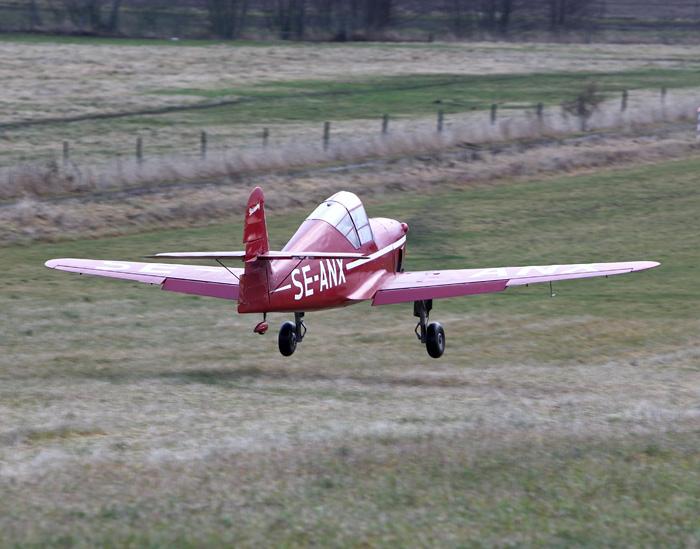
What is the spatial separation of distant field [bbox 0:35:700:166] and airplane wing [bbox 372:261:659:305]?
20.3 m

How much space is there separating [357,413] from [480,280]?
4352 mm

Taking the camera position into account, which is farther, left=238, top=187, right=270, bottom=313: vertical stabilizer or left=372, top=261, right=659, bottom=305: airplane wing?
left=372, top=261, right=659, bottom=305: airplane wing

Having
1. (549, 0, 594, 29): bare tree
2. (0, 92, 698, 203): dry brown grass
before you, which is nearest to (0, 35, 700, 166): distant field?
(0, 92, 698, 203): dry brown grass

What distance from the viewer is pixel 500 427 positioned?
13.0m

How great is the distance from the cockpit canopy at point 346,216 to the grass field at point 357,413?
1.91m

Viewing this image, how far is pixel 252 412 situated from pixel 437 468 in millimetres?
3489

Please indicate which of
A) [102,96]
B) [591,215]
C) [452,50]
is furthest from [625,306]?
[452,50]

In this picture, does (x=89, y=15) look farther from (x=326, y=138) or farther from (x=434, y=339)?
(x=434, y=339)

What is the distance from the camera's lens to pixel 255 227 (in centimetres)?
1488

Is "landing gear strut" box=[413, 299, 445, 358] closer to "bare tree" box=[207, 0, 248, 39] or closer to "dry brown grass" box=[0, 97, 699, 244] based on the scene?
"dry brown grass" box=[0, 97, 699, 244]

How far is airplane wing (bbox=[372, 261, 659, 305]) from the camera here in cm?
1759

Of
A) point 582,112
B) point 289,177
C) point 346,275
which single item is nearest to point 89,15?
point 582,112

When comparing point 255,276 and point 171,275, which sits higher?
point 255,276

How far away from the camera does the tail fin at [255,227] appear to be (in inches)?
581
